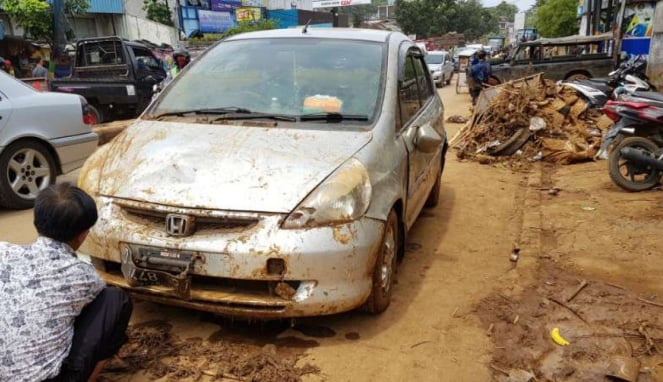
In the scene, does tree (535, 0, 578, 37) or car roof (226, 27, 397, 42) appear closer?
car roof (226, 27, 397, 42)

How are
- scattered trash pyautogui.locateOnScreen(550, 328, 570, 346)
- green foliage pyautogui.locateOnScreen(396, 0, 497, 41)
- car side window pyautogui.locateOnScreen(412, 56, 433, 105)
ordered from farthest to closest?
green foliage pyautogui.locateOnScreen(396, 0, 497, 41) → car side window pyautogui.locateOnScreen(412, 56, 433, 105) → scattered trash pyautogui.locateOnScreen(550, 328, 570, 346)

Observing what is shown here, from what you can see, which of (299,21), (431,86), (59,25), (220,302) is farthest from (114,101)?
(299,21)

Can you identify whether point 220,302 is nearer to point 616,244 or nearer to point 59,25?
point 616,244

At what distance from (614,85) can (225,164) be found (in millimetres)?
11606

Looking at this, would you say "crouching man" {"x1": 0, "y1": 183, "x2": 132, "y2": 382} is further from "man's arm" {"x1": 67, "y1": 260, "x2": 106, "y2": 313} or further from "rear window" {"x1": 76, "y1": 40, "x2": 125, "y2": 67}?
"rear window" {"x1": 76, "y1": 40, "x2": 125, "y2": 67}

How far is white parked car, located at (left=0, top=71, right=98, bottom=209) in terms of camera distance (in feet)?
17.9

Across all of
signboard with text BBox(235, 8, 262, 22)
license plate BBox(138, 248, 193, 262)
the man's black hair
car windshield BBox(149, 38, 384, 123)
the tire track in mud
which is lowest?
the tire track in mud

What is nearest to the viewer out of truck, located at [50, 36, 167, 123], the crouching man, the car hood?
the crouching man

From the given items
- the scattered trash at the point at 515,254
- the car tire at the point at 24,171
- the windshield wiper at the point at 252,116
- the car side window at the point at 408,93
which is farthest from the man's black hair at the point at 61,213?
the car tire at the point at 24,171

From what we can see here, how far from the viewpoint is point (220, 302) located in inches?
111

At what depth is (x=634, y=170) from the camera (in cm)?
606

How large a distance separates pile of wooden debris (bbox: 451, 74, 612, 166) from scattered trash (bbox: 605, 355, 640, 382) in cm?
541

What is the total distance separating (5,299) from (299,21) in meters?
42.8

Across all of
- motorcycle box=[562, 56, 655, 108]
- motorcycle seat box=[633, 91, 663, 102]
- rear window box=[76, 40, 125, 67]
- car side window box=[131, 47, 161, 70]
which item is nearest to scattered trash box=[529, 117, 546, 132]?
motorcycle box=[562, 56, 655, 108]
